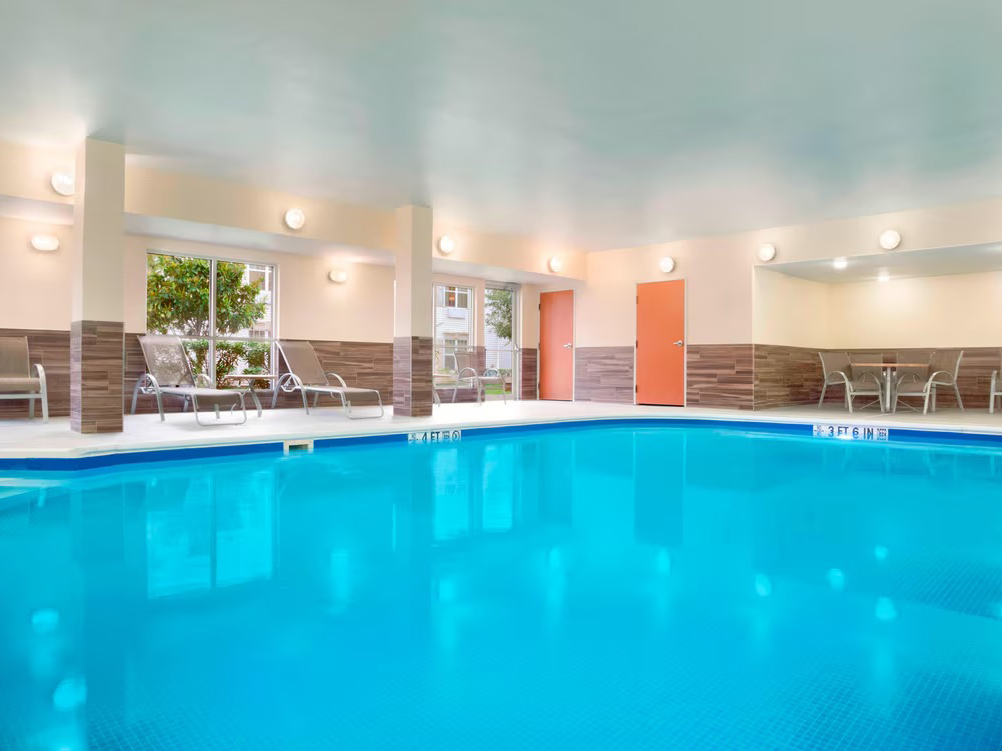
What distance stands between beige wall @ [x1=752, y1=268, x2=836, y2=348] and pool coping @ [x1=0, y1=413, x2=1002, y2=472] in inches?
67.2

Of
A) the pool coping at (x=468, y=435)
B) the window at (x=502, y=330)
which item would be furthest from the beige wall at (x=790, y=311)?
the window at (x=502, y=330)

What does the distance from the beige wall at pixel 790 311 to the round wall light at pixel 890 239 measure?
1555mm

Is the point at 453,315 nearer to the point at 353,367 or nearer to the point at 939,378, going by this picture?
the point at 353,367

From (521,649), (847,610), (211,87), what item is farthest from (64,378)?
(847,610)

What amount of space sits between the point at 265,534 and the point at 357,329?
6496mm

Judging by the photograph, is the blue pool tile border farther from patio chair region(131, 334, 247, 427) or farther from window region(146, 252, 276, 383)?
window region(146, 252, 276, 383)

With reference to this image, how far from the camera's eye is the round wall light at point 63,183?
19.6 ft

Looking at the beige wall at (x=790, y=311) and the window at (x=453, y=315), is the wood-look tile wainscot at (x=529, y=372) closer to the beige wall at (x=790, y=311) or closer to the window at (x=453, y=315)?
the window at (x=453, y=315)

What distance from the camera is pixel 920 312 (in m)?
9.99

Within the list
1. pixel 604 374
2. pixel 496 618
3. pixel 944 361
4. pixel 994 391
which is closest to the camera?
pixel 496 618

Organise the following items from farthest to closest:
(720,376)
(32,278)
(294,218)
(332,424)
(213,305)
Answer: (720,376) < (213,305) < (294,218) < (32,278) < (332,424)

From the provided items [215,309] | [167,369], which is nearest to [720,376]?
[215,309]

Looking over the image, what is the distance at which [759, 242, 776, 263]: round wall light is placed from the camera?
8711mm

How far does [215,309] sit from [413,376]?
2730mm
